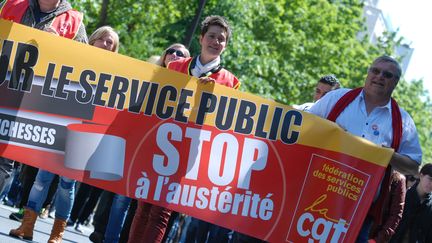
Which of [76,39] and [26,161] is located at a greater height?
[76,39]

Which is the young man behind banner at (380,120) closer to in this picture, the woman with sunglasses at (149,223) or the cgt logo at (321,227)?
the cgt logo at (321,227)

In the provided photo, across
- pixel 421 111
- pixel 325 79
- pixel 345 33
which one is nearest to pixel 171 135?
pixel 325 79

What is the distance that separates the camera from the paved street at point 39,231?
1053 centimetres

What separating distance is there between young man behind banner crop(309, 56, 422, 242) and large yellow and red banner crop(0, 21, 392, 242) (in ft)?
0.84

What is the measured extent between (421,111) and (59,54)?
206 ft

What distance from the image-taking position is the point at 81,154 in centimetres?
886

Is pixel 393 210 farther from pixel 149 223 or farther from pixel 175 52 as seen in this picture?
pixel 149 223

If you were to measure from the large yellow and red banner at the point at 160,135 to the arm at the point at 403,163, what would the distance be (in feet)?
1.49

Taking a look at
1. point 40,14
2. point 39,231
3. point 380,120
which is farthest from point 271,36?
point 380,120

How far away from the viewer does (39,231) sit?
12227mm

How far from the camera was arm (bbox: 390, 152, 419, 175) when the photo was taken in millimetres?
8711

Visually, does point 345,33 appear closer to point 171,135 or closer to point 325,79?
point 325,79

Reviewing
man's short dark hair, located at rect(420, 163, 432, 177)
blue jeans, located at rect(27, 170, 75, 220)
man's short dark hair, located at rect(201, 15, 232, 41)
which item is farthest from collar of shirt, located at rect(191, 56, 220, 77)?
man's short dark hair, located at rect(420, 163, 432, 177)

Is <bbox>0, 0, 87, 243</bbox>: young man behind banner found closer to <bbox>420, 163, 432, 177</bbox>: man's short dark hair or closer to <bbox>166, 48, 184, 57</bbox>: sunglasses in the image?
<bbox>166, 48, 184, 57</bbox>: sunglasses
